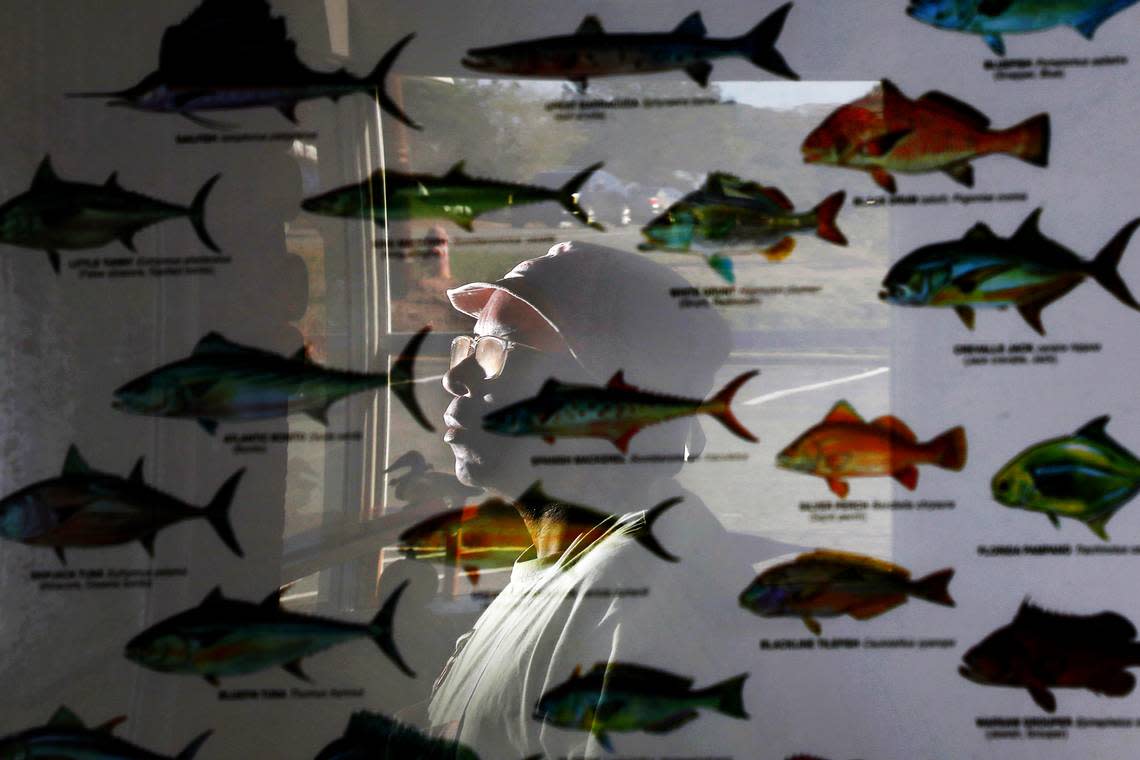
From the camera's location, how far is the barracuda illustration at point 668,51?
1.14 m

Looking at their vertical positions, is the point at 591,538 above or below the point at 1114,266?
below

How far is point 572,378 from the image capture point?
3.79ft

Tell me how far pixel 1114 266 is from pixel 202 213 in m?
1.04

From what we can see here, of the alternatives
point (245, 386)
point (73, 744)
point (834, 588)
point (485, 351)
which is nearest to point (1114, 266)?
point (834, 588)

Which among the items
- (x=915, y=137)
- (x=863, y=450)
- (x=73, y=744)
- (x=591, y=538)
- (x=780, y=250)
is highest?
(x=915, y=137)

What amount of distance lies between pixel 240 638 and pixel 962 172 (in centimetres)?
98

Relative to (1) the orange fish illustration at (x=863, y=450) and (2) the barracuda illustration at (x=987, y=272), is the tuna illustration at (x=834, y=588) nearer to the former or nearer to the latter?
(1) the orange fish illustration at (x=863, y=450)

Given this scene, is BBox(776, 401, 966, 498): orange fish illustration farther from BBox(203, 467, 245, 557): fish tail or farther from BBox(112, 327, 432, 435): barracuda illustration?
BBox(203, 467, 245, 557): fish tail

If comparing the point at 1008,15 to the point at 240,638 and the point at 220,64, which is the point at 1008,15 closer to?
the point at 220,64

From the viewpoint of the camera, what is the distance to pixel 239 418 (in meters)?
1.16

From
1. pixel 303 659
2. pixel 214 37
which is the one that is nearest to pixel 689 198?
pixel 214 37

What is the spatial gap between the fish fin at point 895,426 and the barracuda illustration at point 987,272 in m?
0.13

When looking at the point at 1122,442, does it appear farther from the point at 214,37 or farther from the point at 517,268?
the point at 214,37

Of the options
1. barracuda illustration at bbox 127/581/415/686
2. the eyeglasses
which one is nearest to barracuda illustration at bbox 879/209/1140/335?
the eyeglasses
